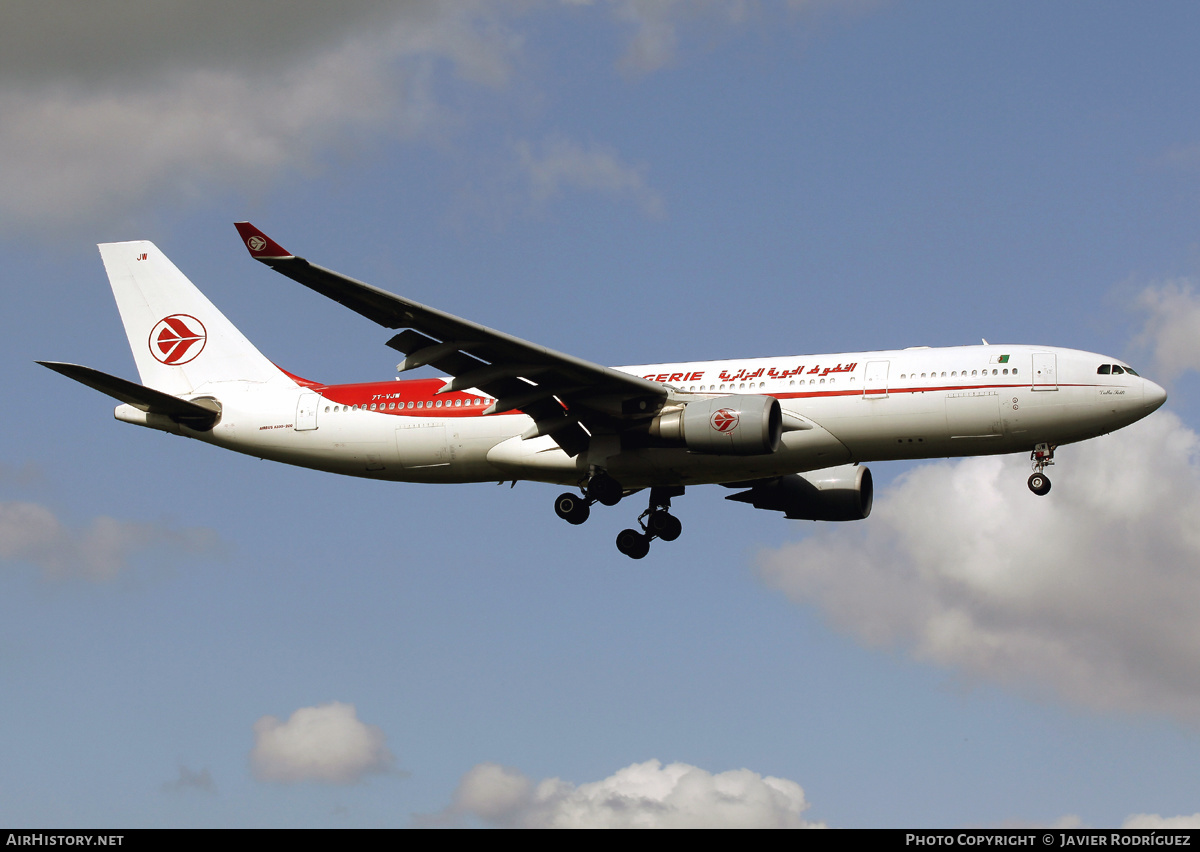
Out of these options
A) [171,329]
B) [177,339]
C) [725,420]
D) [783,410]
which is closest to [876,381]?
[783,410]

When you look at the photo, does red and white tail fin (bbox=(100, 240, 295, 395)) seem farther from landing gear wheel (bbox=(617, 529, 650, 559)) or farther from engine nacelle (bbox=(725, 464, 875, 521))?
engine nacelle (bbox=(725, 464, 875, 521))

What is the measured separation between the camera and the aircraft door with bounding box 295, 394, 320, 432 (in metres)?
39.5

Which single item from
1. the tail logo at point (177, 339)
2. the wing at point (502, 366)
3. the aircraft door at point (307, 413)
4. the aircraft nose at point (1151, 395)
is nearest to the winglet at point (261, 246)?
the wing at point (502, 366)

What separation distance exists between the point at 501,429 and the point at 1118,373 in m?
16.2

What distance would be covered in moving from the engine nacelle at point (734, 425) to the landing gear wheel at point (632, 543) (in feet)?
21.6

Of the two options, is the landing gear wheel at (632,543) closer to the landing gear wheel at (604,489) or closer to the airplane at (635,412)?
the airplane at (635,412)

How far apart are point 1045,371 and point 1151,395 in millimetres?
2629

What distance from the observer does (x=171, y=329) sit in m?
43.3

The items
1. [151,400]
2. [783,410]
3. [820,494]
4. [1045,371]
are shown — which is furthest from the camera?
[820,494]

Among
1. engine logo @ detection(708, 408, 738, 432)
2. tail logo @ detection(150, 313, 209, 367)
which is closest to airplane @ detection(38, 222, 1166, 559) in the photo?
engine logo @ detection(708, 408, 738, 432)

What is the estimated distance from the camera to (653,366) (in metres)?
37.7

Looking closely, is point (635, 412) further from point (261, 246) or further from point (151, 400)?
point (151, 400)
